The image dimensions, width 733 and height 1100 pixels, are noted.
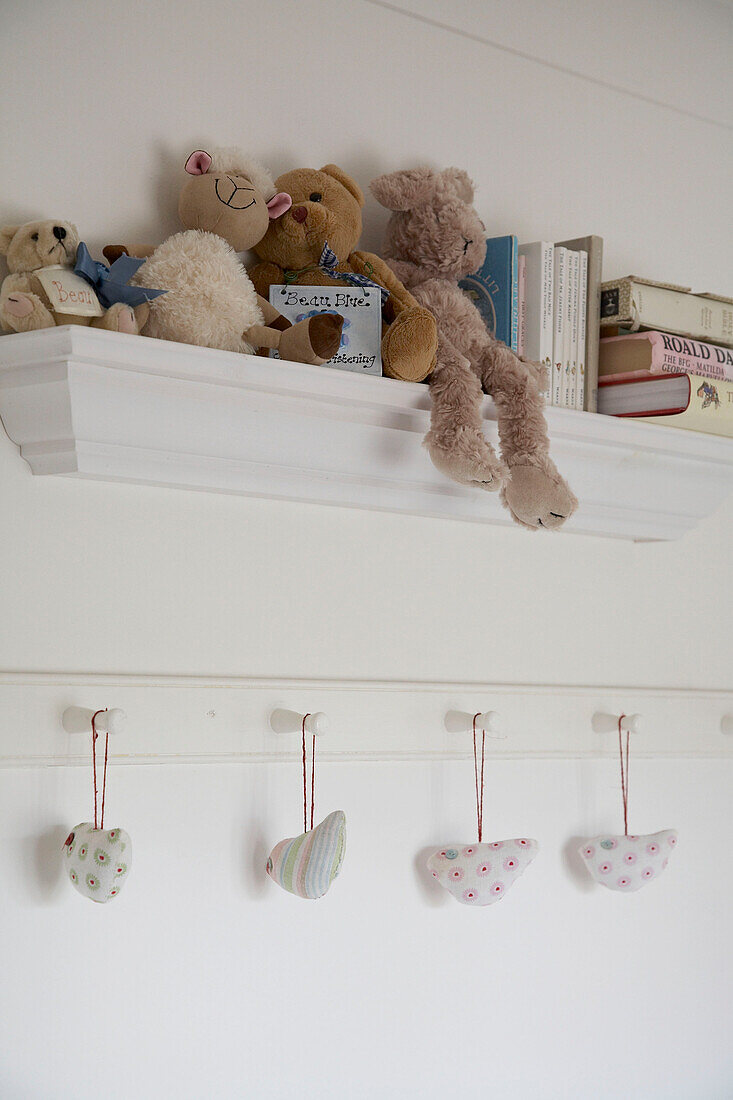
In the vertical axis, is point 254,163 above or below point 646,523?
above

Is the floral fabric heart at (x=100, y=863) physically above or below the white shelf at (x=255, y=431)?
below

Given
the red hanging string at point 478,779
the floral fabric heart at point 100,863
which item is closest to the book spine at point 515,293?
the red hanging string at point 478,779

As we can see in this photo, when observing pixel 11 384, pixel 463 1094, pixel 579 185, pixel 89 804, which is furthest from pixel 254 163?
pixel 463 1094

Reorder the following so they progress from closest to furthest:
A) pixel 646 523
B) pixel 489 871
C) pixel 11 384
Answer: pixel 11 384 < pixel 489 871 < pixel 646 523

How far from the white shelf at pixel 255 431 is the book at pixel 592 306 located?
7 centimetres

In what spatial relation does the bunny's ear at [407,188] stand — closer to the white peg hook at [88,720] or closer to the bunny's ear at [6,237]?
the bunny's ear at [6,237]

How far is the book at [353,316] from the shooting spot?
3.67 ft

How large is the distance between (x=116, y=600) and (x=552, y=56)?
1076 mm

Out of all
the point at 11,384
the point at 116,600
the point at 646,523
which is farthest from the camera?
the point at 646,523

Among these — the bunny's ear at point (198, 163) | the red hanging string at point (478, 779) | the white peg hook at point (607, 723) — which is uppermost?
the bunny's ear at point (198, 163)

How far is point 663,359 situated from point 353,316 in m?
0.48

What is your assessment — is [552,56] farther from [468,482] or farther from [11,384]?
[11,384]

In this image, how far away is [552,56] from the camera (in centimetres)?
154

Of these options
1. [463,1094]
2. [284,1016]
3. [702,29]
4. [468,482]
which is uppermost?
[702,29]
